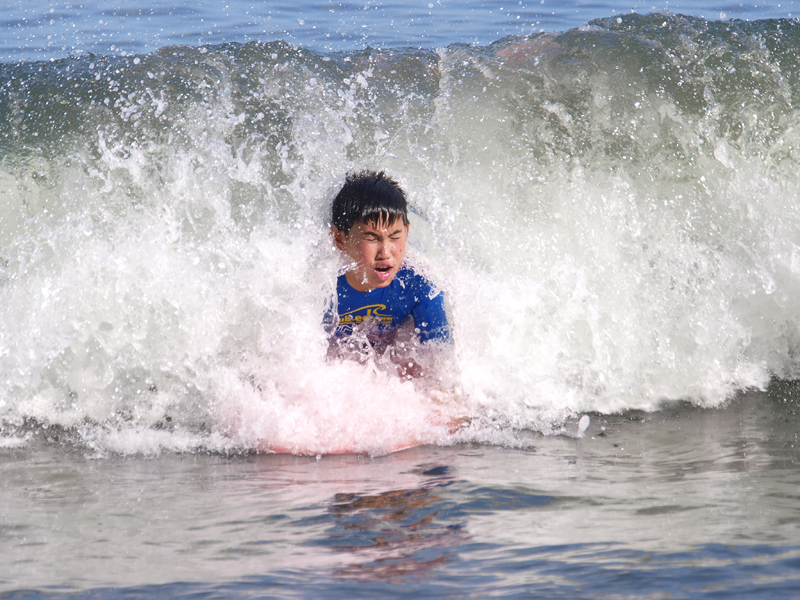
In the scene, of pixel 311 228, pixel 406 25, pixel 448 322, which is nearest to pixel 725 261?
pixel 448 322

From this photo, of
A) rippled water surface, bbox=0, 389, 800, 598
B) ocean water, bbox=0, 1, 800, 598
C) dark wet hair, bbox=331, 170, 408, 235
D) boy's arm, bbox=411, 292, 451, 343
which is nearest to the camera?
rippled water surface, bbox=0, 389, 800, 598

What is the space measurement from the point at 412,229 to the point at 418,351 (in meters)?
1.01

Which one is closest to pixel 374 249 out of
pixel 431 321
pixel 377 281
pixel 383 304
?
pixel 377 281

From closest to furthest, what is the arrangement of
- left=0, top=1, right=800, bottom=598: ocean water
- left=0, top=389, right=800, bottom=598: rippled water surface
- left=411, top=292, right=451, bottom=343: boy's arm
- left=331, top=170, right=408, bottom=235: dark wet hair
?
left=0, top=389, right=800, bottom=598: rippled water surface → left=0, top=1, right=800, bottom=598: ocean water → left=331, top=170, right=408, bottom=235: dark wet hair → left=411, top=292, right=451, bottom=343: boy's arm

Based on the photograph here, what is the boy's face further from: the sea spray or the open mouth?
the sea spray

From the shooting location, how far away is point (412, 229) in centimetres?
443

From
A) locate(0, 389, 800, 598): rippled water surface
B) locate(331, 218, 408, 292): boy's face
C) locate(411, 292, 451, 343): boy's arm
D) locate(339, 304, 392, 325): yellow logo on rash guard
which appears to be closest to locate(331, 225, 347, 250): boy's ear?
locate(331, 218, 408, 292): boy's face

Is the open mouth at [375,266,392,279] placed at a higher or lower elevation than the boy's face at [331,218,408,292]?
lower

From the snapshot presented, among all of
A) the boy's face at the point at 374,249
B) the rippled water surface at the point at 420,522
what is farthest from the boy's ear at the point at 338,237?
the rippled water surface at the point at 420,522

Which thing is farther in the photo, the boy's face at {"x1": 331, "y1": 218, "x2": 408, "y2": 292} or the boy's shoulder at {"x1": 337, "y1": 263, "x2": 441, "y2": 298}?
the boy's shoulder at {"x1": 337, "y1": 263, "x2": 441, "y2": 298}

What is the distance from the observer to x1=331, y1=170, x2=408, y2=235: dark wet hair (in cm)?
350

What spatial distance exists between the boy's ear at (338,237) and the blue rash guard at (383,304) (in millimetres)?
153

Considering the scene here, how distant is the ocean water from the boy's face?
17 cm

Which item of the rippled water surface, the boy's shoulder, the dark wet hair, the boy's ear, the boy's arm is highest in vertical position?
the dark wet hair
